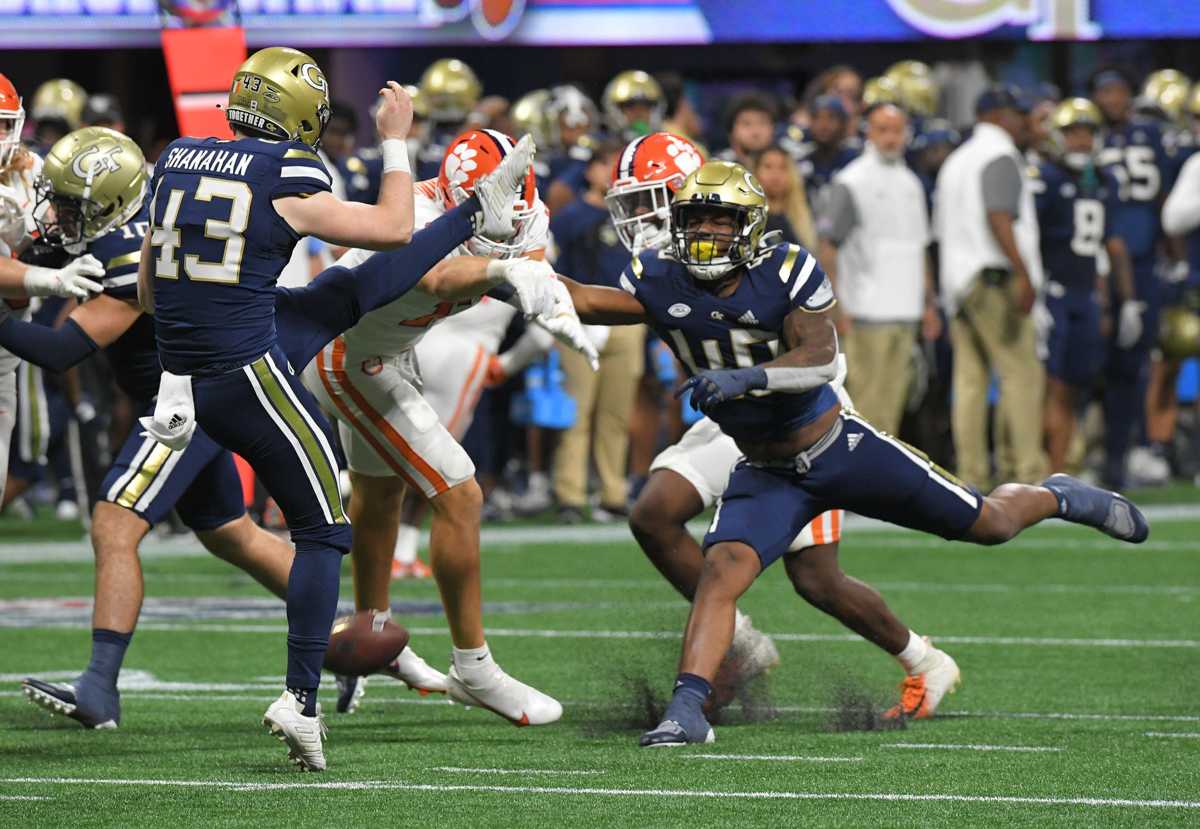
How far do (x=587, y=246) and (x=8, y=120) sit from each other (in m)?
5.35

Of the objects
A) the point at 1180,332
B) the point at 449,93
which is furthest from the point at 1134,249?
the point at 449,93

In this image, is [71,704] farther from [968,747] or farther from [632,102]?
[632,102]

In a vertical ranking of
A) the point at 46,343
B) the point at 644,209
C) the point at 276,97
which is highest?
the point at 276,97

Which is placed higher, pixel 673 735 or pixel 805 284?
pixel 805 284

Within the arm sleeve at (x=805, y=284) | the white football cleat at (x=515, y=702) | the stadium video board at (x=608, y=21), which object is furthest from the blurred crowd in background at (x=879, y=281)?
the arm sleeve at (x=805, y=284)

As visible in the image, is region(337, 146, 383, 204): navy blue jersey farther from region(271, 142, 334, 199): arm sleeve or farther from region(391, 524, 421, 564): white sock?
region(271, 142, 334, 199): arm sleeve

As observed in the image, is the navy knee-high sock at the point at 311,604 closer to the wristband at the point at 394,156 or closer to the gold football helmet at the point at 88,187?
the wristband at the point at 394,156

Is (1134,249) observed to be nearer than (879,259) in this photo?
No

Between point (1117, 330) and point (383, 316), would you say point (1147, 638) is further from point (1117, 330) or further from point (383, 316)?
point (1117, 330)

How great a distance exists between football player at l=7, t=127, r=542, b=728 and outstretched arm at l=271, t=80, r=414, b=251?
0.50 metres

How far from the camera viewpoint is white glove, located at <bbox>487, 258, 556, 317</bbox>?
563cm

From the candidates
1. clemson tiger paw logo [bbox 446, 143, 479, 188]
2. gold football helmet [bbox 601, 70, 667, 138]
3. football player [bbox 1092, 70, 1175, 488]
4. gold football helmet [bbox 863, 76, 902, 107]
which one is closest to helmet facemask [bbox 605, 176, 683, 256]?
clemson tiger paw logo [bbox 446, 143, 479, 188]

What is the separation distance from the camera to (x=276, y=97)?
5520 millimetres

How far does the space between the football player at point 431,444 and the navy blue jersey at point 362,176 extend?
16.5 ft
